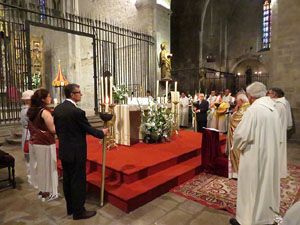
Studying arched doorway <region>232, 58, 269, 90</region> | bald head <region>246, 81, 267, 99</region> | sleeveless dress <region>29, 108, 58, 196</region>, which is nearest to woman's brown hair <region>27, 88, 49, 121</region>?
sleeveless dress <region>29, 108, 58, 196</region>

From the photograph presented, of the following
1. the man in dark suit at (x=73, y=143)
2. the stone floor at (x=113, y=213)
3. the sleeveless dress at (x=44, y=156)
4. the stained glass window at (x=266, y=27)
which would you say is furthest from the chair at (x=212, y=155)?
the stained glass window at (x=266, y=27)

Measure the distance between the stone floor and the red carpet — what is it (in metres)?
0.15

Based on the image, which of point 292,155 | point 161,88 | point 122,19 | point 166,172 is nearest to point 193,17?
point 122,19

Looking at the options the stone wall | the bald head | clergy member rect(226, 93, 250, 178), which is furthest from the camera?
the stone wall

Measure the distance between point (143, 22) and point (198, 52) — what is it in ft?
23.3

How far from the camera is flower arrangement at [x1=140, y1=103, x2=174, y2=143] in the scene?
4895 mm

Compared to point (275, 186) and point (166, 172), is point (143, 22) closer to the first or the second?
point (166, 172)

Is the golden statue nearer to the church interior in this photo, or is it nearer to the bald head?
the church interior

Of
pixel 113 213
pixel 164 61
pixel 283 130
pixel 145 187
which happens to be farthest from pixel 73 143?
pixel 164 61

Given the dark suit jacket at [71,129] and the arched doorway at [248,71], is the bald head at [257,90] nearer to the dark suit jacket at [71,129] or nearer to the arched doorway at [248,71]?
the dark suit jacket at [71,129]

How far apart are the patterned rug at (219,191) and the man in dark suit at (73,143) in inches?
60.6

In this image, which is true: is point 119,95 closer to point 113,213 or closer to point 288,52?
point 113,213

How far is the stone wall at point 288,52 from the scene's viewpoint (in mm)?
7125

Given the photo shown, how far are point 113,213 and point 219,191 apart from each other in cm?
172
